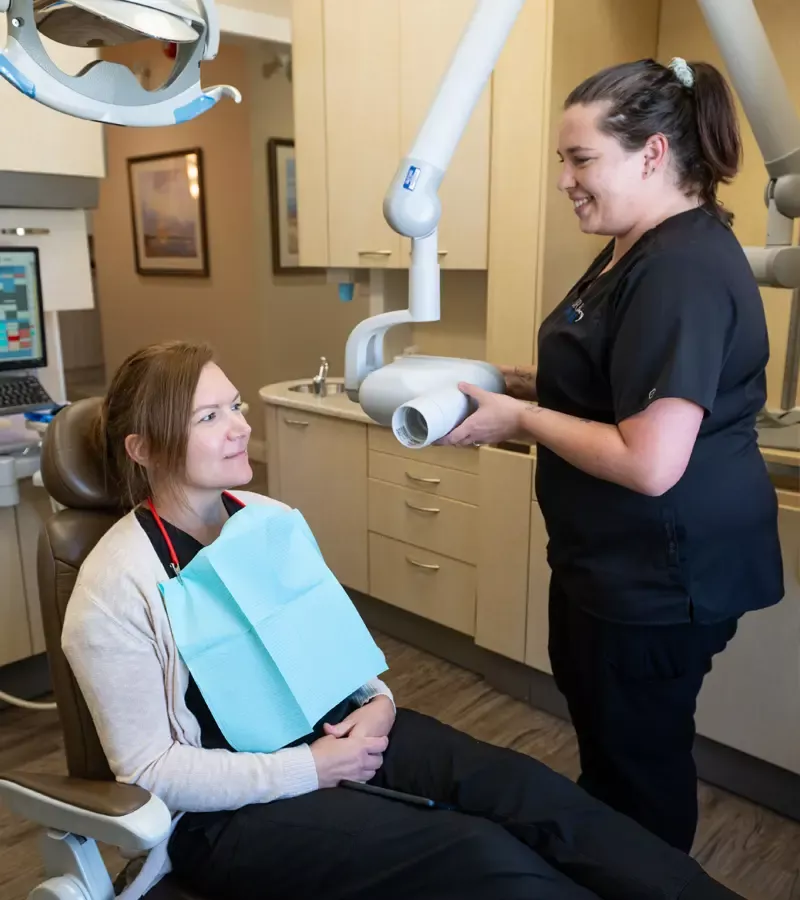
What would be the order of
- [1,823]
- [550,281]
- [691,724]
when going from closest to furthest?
[691,724] → [1,823] → [550,281]

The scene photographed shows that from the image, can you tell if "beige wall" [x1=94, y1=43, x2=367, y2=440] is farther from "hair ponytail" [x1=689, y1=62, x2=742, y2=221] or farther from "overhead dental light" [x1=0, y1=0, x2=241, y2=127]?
"overhead dental light" [x1=0, y1=0, x2=241, y2=127]

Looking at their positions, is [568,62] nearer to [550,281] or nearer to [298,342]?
[550,281]

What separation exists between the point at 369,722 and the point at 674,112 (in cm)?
94

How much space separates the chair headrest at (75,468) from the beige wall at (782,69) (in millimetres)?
1662

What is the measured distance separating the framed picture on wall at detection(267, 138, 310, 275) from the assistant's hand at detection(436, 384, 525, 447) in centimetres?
326

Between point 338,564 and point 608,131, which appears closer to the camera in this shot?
point 608,131

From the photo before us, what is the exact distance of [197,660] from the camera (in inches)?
42.8

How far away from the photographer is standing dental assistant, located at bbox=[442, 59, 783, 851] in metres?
1.08

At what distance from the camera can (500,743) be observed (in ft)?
7.12

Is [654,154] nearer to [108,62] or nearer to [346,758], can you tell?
[108,62]

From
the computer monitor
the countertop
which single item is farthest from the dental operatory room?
the countertop

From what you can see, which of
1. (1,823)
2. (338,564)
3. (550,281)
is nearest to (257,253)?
(338,564)

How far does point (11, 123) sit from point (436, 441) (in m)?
1.55

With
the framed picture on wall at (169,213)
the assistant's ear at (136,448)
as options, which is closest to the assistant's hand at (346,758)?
the assistant's ear at (136,448)
